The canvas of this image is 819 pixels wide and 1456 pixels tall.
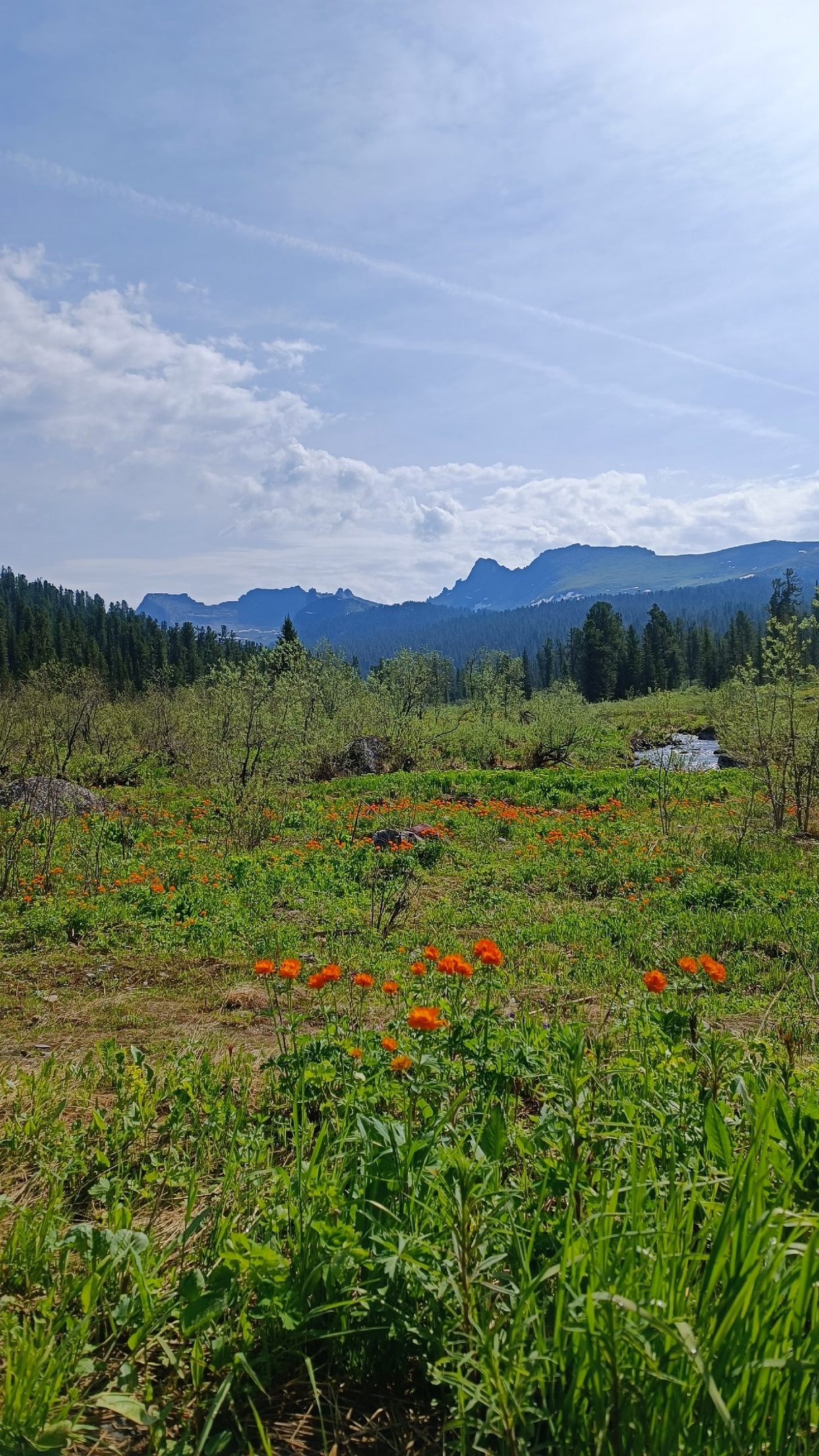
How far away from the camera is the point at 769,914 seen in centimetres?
800

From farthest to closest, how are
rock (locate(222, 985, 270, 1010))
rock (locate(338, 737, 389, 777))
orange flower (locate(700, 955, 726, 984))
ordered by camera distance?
rock (locate(338, 737, 389, 777)), rock (locate(222, 985, 270, 1010)), orange flower (locate(700, 955, 726, 984))

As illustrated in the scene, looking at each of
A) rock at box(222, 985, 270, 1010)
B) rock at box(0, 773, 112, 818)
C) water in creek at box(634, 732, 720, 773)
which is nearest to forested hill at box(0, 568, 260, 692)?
water in creek at box(634, 732, 720, 773)

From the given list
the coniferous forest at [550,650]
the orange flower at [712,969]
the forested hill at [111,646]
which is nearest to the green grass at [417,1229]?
the orange flower at [712,969]

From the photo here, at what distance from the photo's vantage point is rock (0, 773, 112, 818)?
12.0 metres

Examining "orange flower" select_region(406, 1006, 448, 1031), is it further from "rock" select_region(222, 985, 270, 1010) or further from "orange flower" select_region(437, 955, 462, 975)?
"rock" select_region(222, 985, 270, 1010)

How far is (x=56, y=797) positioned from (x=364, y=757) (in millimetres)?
11847

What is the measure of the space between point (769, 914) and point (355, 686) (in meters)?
28.5

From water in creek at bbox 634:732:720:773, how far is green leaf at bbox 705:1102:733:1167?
60.4 feet

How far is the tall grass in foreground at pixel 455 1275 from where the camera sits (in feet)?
3.83

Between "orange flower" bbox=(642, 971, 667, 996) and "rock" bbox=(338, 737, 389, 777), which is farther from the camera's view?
"rock" bbox=(338, 737, 389, 777)

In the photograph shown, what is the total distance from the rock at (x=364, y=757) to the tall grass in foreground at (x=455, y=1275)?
64.6 ft

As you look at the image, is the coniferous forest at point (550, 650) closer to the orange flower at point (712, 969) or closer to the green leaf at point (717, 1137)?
the orange flower at point (712, 969)

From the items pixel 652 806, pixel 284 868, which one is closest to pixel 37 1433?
pixel 284 868

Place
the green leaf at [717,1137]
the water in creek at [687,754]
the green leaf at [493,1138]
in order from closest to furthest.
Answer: the green leaf at [717,1137] < the green leaf at [493,1138] < the water in creek at [687,754]
